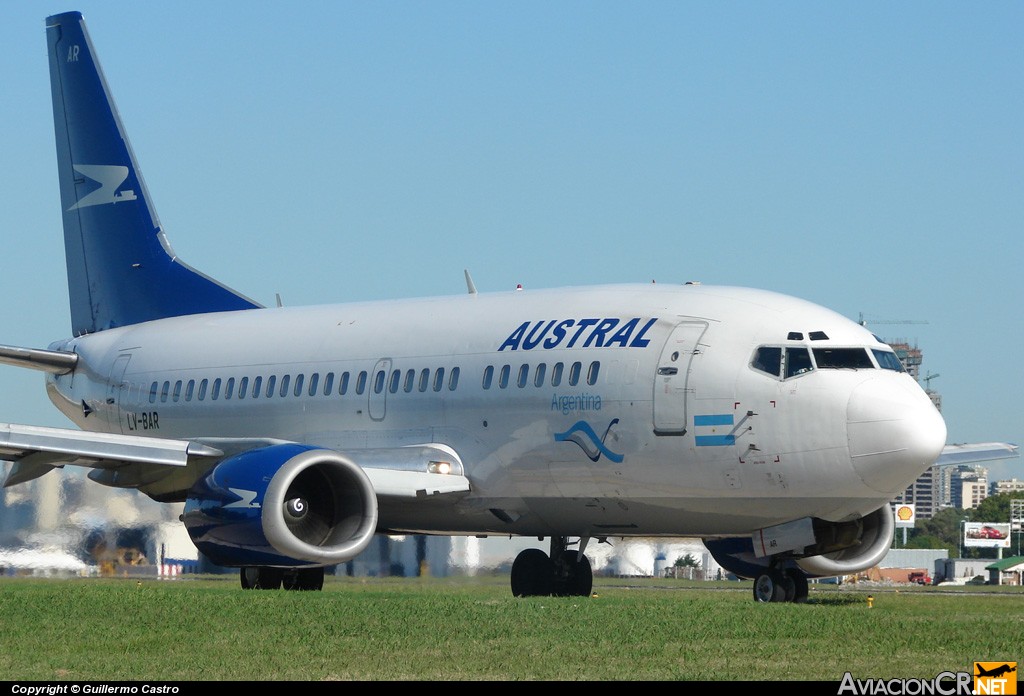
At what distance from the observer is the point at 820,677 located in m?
12.0

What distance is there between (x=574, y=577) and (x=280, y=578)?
13.5 ft

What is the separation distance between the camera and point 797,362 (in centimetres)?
1983

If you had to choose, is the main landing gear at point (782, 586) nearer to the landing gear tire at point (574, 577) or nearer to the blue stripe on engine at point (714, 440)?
the blue stripe on engine at point (714, 440)

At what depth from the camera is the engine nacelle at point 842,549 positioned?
68.8ft

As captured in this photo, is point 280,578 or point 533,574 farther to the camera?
point 533,574

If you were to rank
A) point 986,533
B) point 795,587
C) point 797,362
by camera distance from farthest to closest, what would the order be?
point 986,533 → point 795,587 → point 797,362

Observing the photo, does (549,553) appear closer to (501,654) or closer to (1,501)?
(1,501)

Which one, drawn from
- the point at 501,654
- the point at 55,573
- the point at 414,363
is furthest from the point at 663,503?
the point at 55,573

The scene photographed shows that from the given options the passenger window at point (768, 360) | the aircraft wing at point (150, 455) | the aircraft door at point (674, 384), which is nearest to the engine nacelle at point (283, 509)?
the aircraft wing at point (150, 455)

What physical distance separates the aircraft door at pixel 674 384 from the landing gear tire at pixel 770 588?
2.48 meters

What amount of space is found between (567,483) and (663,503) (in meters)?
1.32

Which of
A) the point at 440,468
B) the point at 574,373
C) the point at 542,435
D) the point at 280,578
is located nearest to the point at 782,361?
the point at 574,373

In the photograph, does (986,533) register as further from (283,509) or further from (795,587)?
(283,509)

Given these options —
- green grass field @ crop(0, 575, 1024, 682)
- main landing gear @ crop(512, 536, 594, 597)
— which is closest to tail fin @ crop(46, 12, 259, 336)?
main landing gear @ crop(512, 536, 594, 597)
